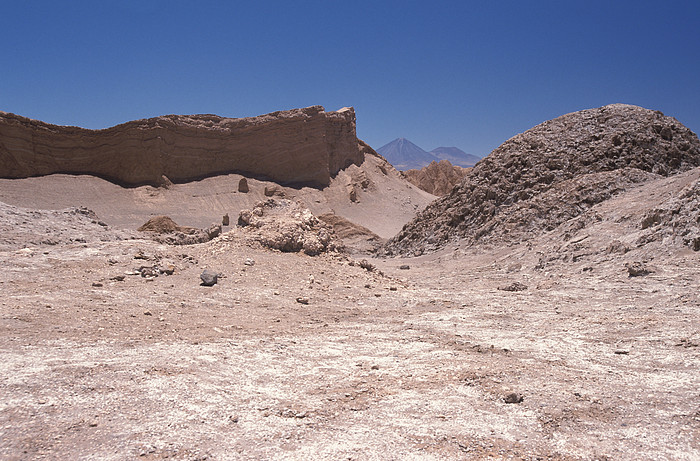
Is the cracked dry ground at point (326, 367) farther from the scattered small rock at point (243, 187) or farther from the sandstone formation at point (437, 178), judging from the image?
the sandstone formation at point (437, 178)

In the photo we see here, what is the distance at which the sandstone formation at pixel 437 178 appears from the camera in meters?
45.5

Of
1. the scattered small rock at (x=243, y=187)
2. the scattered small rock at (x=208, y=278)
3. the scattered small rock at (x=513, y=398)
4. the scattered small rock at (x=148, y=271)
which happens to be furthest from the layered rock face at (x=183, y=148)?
the scattered small rock at (x=513, y=398)

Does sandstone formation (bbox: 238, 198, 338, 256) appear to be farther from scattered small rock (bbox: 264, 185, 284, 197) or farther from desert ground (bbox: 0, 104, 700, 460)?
scattered small rock (bbox: 264, 185, 284, 197)

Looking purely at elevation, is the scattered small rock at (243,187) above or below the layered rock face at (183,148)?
below

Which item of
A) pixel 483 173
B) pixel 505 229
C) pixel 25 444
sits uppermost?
pixel 483 173

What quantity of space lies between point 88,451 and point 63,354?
1.79 meters

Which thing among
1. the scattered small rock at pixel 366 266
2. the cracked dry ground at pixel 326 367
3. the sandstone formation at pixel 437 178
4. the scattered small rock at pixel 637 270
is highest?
the sandstone formation at pixel 437 178

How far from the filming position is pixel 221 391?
12.9ft

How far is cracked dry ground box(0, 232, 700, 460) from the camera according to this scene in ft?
10.4

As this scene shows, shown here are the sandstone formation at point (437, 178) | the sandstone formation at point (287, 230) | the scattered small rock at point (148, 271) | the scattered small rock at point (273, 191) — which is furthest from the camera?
the sandstone formation at point (437, 178)

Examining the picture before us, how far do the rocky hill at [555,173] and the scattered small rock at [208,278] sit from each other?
31.9 ft

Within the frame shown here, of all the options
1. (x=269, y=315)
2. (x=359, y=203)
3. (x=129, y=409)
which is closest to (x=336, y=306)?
(x=269, y=315)

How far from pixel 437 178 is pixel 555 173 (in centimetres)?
2885

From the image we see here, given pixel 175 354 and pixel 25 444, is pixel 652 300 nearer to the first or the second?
pixel 175 354
